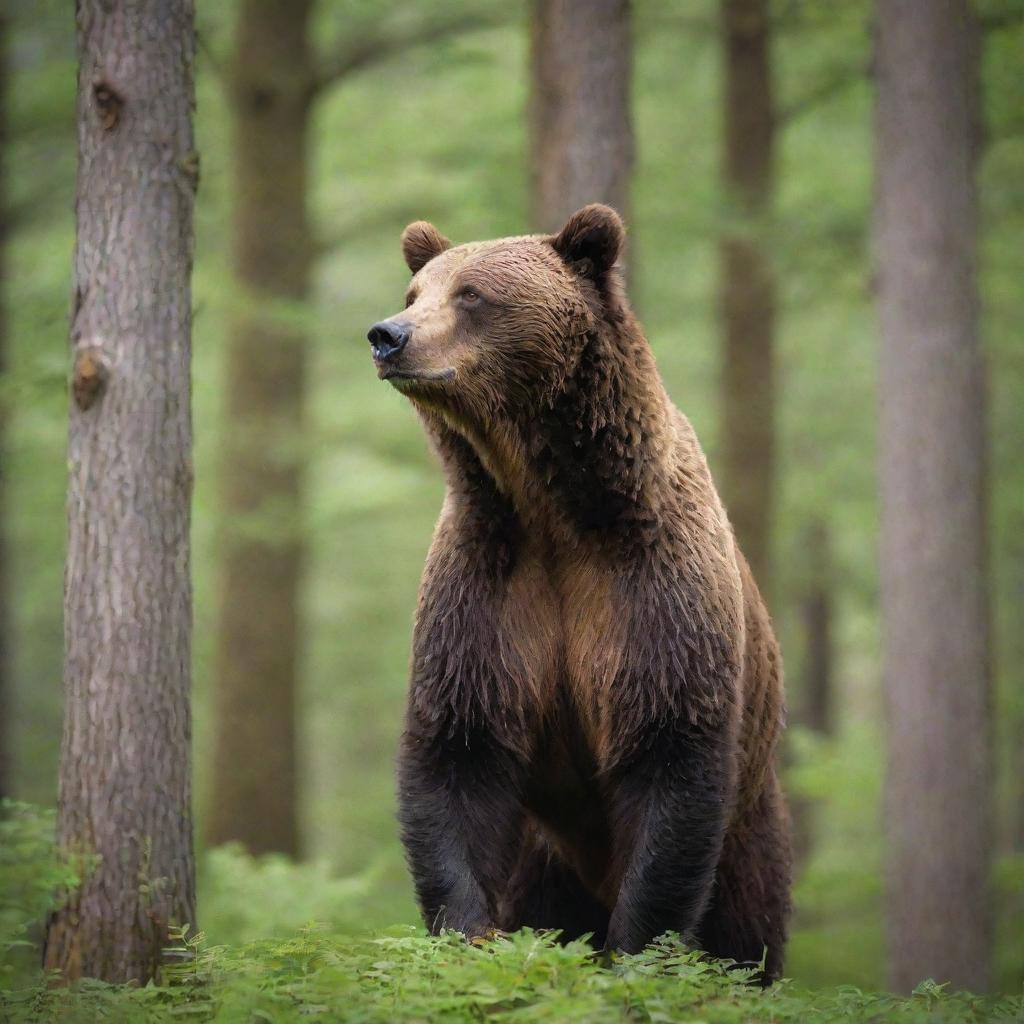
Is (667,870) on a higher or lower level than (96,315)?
lower

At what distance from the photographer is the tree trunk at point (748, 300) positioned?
40.1 feet

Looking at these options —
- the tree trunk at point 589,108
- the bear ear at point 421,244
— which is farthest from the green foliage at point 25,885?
the tree trunk at point 589,108

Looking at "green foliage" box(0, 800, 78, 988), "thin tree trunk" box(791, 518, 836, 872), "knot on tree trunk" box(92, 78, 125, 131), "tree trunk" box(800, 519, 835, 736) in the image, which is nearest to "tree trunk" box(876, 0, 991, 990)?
"knot on tree trunk" box(92, 78, 125, 131)

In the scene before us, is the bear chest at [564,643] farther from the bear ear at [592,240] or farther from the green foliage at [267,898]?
the green foliage at [267,898]

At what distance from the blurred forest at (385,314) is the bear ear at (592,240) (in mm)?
3332

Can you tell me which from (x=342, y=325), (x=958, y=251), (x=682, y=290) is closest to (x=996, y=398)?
(x=682, y=290)

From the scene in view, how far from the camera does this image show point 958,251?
9289mm

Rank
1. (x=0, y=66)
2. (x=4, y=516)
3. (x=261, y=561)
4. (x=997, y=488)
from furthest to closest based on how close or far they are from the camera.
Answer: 1. (x=997, y=488)
2. (x=4, y=516)
3. (x=0, y=66)
4. (x=261, y=561)

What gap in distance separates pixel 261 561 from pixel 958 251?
6.36 meters

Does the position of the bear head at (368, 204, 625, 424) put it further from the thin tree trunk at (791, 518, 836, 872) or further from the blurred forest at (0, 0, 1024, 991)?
the thin tree trunk at (791, 518, 836, 872)

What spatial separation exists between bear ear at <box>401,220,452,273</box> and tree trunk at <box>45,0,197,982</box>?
3.08 feet

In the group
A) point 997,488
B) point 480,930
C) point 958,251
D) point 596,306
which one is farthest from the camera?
point 997,488

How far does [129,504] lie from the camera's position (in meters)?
5.14

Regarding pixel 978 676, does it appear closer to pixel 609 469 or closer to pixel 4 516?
pixel 609 469
